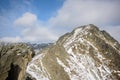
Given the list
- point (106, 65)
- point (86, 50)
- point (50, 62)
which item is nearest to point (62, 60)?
point (50, 62)

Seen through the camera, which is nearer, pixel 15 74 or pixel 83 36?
pixel 15 74

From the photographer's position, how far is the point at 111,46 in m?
72.1

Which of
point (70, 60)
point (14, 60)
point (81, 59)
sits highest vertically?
point (14, 60)

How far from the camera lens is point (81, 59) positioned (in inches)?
2606

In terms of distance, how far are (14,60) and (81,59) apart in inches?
752

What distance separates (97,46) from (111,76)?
36.4ft

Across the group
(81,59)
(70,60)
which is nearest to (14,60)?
(70,60)

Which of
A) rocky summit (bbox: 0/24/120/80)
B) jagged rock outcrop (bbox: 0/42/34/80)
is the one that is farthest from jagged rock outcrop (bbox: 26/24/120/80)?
jagged rock outcrop (bbox: 0/42/34/80)

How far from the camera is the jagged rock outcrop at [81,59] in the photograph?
204ft

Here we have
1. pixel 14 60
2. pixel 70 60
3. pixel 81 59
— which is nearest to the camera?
pixel 14 60

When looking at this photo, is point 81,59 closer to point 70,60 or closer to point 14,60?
point 70,60

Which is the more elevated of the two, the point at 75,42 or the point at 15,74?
the point at 75,42

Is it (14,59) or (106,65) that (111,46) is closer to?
(106,65)


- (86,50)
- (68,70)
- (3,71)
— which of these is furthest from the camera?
(86,50)
